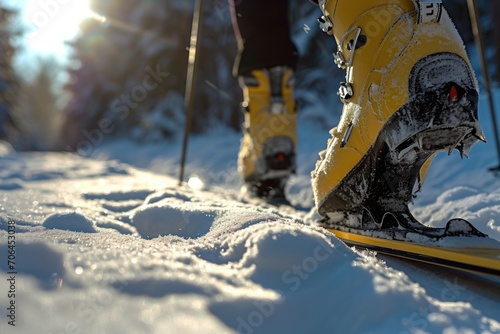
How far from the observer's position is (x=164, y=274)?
0.69 metres

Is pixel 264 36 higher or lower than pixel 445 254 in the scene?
higher

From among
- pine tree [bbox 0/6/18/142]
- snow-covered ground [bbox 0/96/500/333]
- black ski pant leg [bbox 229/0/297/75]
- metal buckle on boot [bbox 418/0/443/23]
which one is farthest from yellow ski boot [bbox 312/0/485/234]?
pine tree [bbox 0/6/18/142]

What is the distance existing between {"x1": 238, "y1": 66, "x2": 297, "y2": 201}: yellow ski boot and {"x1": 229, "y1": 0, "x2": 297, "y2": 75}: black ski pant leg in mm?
51

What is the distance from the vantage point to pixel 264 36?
2.07 metres

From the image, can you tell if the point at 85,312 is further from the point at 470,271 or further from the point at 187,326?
the point at 470,271

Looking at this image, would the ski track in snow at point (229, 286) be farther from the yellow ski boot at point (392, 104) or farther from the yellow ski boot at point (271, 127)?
the yellow ski boot at point (271, 127)

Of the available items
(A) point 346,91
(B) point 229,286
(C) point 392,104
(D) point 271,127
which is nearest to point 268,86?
(D) point 271,127

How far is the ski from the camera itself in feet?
2.86

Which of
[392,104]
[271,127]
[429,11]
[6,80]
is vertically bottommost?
[6,80]

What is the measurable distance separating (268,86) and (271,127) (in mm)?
204

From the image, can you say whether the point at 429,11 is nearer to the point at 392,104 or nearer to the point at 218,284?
the point at 392,104

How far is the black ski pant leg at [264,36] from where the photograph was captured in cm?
207

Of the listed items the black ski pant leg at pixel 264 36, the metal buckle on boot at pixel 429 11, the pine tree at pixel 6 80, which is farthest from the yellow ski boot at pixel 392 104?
the pine tree at pixel 6 80

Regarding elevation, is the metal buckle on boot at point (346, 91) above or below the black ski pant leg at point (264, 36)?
below
